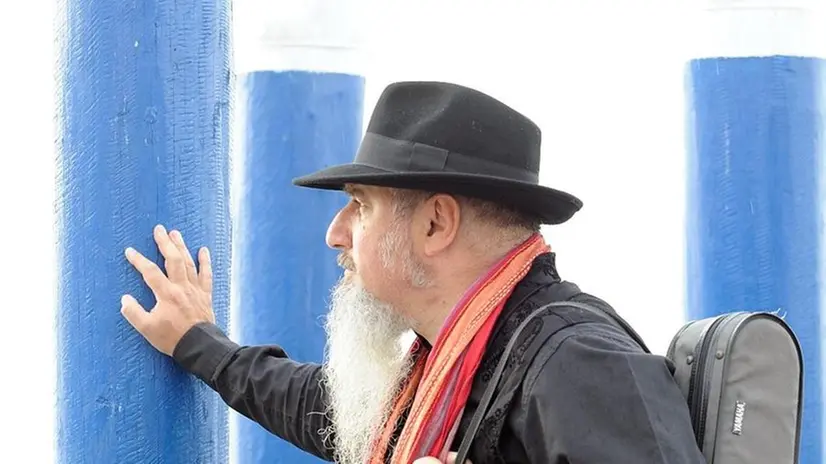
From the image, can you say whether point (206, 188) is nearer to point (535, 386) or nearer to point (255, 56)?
point (535, 386)

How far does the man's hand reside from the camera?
1968 millimetres

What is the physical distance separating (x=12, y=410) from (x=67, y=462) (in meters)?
2.71

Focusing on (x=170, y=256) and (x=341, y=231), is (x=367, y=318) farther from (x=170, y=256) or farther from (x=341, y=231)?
(x=170, y=256)

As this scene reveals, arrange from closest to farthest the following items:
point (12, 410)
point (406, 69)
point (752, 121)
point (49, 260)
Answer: point (49, 260) < point (752, 121) < point (12, 410) < point (406, 69)

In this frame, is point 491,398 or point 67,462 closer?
point 491,398

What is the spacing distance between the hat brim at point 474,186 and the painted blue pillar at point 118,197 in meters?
0.29

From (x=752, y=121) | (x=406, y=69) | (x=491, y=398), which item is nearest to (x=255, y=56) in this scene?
(x=406, y=69)

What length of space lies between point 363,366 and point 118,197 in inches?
22.0

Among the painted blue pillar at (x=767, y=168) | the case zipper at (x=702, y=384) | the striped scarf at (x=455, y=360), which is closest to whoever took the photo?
the case zipper at (x=702, y=384)

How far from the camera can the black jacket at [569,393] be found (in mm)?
1560

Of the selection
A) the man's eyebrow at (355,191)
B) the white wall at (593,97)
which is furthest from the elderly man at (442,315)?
the white wall at (593,97)

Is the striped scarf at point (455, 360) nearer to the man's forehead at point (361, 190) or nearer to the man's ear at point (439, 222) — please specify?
the man's ear at point (439, 222)

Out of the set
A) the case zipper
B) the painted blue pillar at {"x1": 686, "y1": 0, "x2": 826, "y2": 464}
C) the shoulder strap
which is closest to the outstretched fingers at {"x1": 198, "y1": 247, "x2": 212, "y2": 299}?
the shoulder strap

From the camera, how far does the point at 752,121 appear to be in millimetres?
3639
